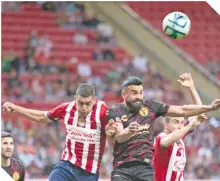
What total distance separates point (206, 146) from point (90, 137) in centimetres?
1014

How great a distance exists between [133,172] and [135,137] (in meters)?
0.34

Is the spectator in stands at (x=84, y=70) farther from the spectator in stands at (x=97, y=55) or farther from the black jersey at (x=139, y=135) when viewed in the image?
the black jersey at (x=139, y=135)

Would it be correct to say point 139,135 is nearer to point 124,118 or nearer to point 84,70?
point 124,118

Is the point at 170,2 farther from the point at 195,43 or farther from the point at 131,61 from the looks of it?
the point at 131,61

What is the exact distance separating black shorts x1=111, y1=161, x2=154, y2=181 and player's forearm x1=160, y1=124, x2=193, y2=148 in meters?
0.62

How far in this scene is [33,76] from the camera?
1883 cm

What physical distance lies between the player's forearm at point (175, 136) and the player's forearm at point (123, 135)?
77cm

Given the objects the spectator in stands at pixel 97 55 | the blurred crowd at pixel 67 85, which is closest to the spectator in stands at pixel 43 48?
the blurred crowd at pixel 67 85

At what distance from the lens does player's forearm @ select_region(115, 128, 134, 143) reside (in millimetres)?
6877

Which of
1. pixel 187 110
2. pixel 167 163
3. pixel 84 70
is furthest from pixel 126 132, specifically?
Result: pixel 84 70

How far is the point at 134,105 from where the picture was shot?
23.5 ft

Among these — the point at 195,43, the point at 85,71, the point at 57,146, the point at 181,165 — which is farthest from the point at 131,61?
the point at 181,165

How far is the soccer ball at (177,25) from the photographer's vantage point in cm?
843

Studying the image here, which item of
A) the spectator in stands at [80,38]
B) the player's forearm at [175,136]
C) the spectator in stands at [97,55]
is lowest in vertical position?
the player's forearm at [175,136]
